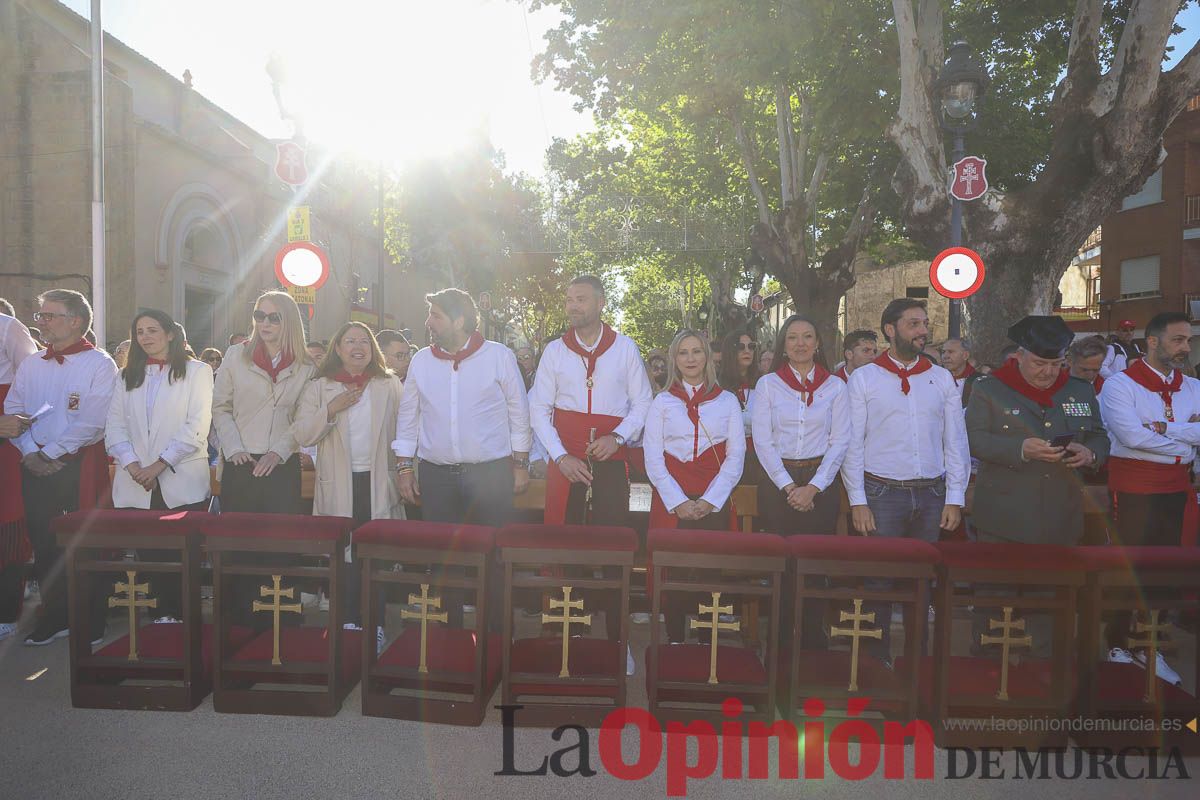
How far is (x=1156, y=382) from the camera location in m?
5.34

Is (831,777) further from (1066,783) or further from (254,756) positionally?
(254,756)

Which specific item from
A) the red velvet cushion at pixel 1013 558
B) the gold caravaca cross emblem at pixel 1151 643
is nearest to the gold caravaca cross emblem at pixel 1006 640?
the red velvet cushion at pixel 1013 558

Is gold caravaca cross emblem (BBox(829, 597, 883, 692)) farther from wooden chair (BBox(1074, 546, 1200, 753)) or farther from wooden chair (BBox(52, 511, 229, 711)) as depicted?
wooden chair (BBox(52, 511, 229, 711))

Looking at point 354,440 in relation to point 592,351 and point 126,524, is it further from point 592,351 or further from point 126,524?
point 592,351

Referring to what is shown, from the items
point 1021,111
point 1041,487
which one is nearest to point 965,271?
point 1041,487

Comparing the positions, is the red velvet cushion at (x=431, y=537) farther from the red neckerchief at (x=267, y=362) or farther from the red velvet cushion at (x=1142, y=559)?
the red velvet cushion at (x=1142, y=559)

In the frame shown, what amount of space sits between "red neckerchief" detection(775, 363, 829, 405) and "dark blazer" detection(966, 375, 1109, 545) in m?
0.96

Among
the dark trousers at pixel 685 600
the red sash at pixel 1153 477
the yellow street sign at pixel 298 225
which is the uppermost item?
the yellow street sign at pixel 298 225

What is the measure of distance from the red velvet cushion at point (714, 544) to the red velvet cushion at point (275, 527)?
1672mm

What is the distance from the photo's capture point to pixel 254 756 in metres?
3.89

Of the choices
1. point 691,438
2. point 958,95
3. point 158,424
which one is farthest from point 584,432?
point 958,95

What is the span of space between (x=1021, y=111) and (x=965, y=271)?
13.8 metres

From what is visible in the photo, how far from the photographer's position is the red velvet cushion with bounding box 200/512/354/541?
14.0 feet

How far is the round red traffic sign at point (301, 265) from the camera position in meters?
9.31
